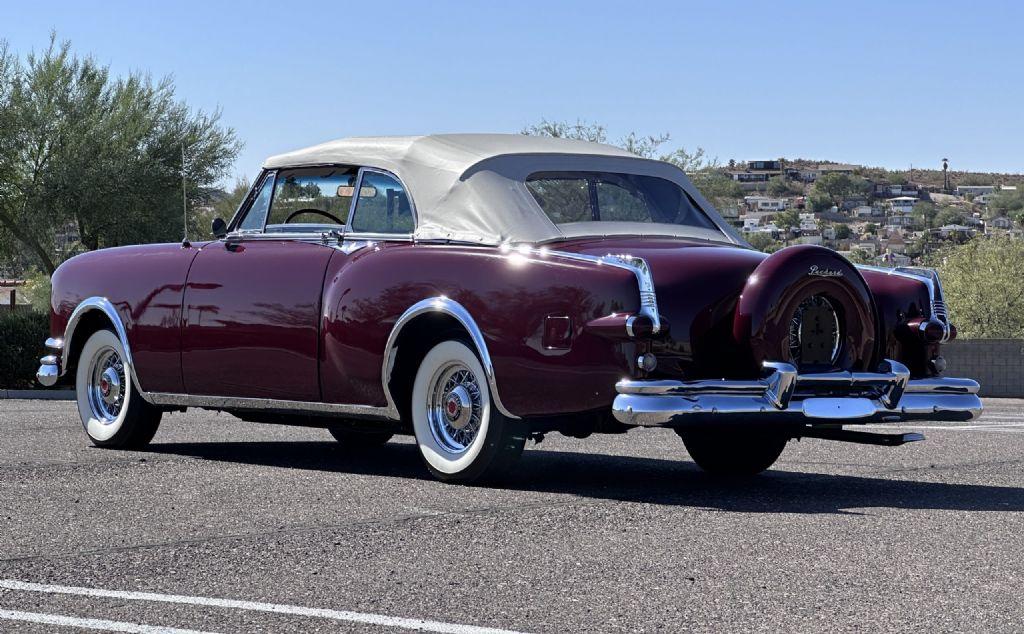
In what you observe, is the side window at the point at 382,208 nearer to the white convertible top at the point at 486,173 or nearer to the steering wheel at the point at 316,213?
the white convertible top at the point at 486,173

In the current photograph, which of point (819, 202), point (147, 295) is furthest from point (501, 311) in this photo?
point (819, 202)

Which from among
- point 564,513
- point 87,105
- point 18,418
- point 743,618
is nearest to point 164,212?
point 87,105

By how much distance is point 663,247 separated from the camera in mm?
7891

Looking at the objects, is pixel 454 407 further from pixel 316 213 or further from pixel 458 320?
pixel 316 213

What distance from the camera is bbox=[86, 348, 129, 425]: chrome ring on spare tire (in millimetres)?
10039

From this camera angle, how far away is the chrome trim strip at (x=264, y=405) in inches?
328

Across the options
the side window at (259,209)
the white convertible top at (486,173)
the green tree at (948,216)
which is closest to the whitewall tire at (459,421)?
the white convertible top at (486,173)

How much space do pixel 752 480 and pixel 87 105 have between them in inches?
1203

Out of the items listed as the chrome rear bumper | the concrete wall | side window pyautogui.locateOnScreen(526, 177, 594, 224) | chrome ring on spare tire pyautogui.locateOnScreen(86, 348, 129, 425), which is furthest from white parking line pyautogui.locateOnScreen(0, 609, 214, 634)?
the concrete wall

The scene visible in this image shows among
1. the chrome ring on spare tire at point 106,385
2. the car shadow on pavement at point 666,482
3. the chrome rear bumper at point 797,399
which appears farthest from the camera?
the chrome ring on spare tire at point 106,385

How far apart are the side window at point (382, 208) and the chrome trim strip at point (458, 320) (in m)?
0.72

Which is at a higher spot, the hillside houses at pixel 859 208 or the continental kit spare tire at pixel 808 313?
the continental kit spare tire at pixel 808 313

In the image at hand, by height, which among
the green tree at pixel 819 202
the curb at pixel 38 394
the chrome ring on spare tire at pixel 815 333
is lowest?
the green tree at pixel 819 202

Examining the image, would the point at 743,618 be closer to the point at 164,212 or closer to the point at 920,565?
the point at 920,565
